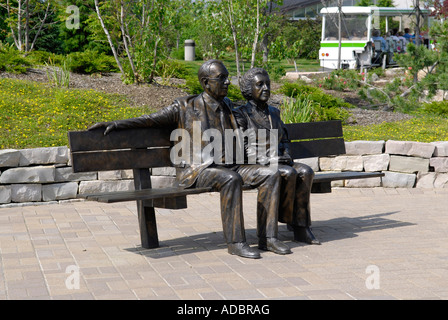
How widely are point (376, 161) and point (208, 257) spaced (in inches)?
150

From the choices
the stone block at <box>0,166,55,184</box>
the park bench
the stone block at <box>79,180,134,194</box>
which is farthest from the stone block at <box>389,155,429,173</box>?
the stone block at <box>0,166,55,184</box>

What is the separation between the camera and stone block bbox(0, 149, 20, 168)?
267 inches

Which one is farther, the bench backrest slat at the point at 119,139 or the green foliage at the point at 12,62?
the green foliage at the point at 12,62

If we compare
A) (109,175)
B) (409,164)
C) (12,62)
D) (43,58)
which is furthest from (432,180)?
(43,58)

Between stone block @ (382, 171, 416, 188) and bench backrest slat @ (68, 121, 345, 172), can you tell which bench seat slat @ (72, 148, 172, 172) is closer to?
bench backrest slat @ (68, 121, 345, 172)

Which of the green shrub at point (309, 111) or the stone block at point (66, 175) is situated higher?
the green shrub at point (309, 111)

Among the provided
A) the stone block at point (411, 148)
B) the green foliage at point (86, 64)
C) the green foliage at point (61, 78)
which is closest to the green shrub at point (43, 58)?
the green foliage at point (86, 64)

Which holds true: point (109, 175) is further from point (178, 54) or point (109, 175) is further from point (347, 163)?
point (178, 54)

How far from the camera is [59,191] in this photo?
23.2 ft

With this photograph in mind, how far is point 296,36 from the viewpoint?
94.9ft

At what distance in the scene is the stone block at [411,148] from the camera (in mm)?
8016

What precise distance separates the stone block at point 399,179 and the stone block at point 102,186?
3.19 metres

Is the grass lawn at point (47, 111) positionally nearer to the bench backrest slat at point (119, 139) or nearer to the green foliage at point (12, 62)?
the green foliage at point (12, 62)
